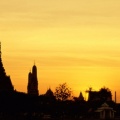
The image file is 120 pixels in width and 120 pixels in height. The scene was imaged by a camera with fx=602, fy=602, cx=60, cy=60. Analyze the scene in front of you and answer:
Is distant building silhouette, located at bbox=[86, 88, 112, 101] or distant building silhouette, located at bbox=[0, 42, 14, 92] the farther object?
distant building silhouette, located at bbox=[86, 88, 112, 101]

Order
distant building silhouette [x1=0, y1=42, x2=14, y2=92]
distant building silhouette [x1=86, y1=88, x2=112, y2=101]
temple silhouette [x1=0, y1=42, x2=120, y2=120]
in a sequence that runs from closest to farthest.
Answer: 1. temple silhouette [x1=0, y1=42, x2=120, y2=120]
2. distant building silhouette [x1=0, y1=42, x2=14, y2=92]
3. distant building silhouette [x1=86, y1=88, x2=112, y2=101]

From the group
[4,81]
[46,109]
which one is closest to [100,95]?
[4,81]

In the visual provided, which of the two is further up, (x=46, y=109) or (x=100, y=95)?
(x=100, y=95)

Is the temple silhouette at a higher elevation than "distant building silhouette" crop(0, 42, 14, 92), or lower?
lower

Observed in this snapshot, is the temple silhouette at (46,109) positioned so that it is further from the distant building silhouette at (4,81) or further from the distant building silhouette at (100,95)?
the distant building silhouette at (100,95)

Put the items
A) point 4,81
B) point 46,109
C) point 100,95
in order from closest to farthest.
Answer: point 46,109, point 4,81, point 100,95

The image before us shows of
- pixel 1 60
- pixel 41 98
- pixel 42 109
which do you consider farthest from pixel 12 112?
pixel 1 60

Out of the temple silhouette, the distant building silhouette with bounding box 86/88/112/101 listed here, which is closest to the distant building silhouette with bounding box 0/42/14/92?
the temple silhouette

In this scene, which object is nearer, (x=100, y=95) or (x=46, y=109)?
(x=46, y=109)

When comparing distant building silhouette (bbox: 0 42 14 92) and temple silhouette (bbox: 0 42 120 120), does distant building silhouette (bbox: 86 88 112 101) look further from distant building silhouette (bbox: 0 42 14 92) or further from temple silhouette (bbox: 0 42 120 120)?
distant building silhouette (bbox: 0 42 14 92)

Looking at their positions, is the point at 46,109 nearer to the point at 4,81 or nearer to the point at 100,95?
the point at 4,81

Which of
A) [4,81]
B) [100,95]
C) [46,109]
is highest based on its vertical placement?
[100,95]

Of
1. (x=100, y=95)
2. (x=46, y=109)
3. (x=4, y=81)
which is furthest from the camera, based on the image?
(x=100, y=95)

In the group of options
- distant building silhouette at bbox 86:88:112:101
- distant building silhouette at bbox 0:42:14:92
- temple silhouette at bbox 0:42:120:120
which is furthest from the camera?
distant building silhouette at bbox 86:88:112:101
